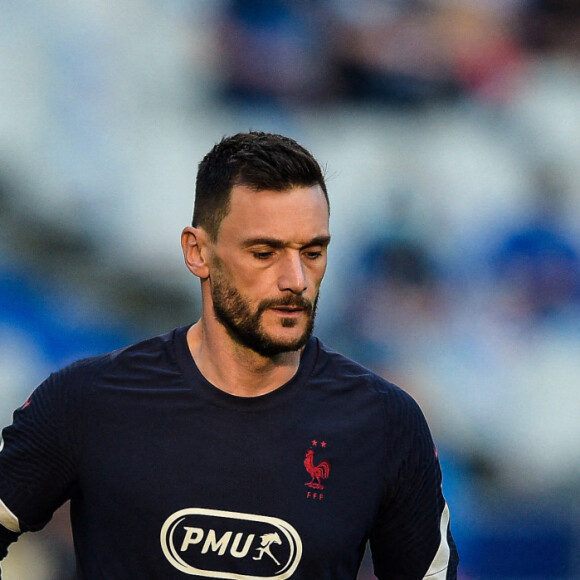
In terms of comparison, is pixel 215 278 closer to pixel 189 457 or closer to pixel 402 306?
pixel 189 457

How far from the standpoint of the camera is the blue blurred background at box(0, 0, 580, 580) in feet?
10.4

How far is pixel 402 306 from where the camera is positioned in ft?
11.0

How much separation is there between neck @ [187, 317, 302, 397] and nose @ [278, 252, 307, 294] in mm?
199

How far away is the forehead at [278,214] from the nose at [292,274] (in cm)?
4

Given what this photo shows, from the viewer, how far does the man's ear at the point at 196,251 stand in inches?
84.5

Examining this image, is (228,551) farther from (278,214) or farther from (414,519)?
(278,214)

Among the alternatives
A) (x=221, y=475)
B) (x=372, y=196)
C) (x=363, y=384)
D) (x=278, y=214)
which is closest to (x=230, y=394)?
(x=221, y=475)

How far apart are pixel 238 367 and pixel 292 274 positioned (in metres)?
0.27

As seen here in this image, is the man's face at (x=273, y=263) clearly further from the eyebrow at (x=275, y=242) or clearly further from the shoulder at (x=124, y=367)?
the shoulder at (x=124, y=367)

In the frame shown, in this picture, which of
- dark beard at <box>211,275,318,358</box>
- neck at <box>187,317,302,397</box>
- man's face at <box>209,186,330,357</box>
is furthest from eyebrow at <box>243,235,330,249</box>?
neck at <box>187,317,302,397</box>

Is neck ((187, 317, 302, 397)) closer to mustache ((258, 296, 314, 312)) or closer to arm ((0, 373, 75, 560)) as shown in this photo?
mustache ((258, 296, 314, 312))

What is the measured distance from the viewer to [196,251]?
217 centimetres

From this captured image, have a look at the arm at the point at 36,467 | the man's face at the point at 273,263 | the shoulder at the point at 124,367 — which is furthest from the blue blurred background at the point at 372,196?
the man's face at the point at 273,263

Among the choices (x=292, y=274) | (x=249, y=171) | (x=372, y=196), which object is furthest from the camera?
(x=372, y=196)
